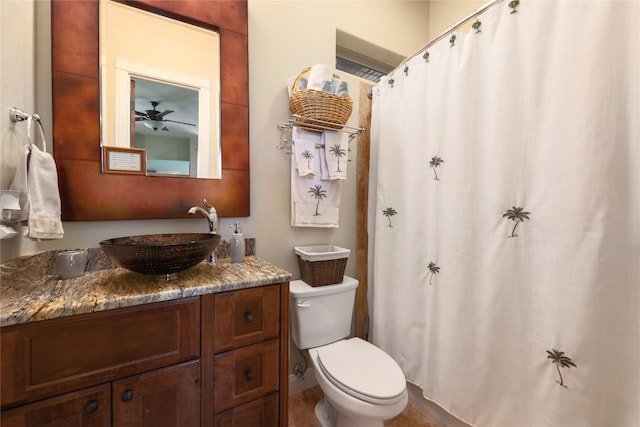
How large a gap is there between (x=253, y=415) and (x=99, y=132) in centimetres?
134

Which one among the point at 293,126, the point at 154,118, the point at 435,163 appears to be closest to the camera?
the point at 154,118

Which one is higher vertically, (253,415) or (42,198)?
(42,198)

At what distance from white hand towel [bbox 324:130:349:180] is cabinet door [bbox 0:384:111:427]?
1324 mm

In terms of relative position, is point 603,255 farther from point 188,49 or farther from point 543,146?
point 188,49

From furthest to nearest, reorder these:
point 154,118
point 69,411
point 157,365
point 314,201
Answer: point 314,201, point 154,118, point 157,365, point 69,411

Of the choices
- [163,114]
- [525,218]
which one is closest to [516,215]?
[525,218]

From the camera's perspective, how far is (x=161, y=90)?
126 centimetres

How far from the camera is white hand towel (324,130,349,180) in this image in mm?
1563

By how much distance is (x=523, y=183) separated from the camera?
1027 mm

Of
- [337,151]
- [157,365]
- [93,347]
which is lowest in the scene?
[157,365]

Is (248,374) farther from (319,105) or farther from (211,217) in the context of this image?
(319,105)

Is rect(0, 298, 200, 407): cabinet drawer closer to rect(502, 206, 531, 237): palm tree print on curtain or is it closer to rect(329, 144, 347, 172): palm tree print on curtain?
rect(329, 144, 347, 172): palm tree print on curtain

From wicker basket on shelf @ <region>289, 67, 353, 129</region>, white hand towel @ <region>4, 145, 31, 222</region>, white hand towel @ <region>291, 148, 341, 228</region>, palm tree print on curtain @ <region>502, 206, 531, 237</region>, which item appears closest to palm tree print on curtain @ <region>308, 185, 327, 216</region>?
white hand towel @ <region>291, 148, 341, 228</region>

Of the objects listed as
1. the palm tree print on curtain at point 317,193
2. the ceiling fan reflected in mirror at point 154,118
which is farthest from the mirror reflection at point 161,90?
the palm tree print on curtain at point 317,193
